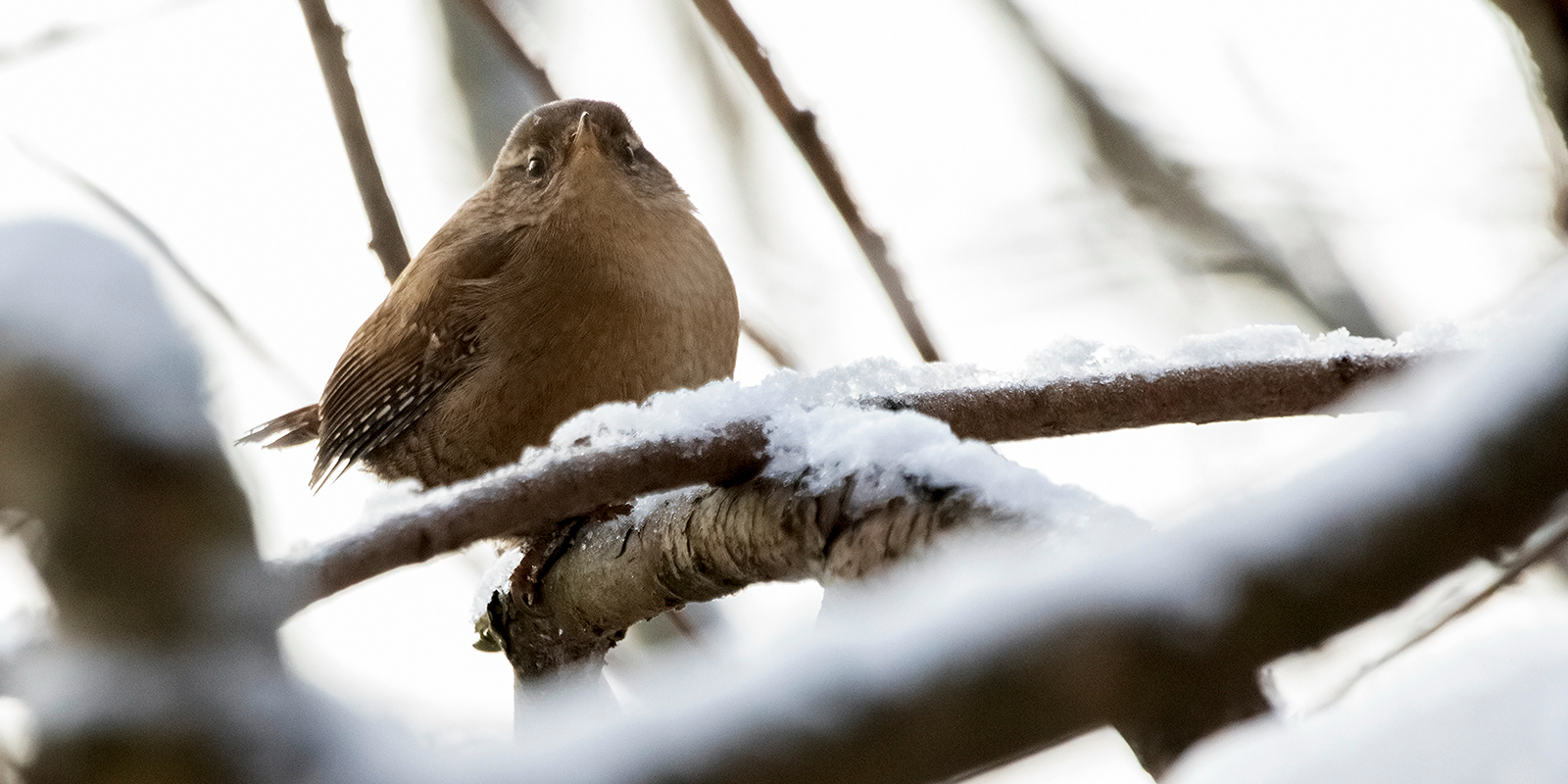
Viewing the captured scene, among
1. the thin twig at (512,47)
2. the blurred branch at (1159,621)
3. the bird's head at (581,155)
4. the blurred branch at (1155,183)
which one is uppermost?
the thin twig at (512,47)

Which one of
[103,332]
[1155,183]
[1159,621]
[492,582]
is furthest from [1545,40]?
[1155,183]

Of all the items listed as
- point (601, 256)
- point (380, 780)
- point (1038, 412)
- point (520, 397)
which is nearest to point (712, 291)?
point (601, 256)

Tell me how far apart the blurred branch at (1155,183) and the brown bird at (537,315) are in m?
2.44

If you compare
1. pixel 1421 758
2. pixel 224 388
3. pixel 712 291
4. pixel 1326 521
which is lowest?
pixel 712 291

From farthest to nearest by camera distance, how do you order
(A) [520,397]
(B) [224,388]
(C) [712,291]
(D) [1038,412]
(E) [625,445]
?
(C) [712,291] < (A) [520,397] < (D) [1038,412] < (E) [625,445] < (B) [224,388]

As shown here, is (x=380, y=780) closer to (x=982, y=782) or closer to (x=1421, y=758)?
(x=982, y=782)

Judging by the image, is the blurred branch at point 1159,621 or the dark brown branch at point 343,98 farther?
the dark brown branch at point 343,98

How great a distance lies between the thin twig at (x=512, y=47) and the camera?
219 centimetres

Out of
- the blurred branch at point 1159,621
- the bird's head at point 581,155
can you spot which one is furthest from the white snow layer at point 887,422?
the bird's head at point 581,155

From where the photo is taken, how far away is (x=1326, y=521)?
0.49 m

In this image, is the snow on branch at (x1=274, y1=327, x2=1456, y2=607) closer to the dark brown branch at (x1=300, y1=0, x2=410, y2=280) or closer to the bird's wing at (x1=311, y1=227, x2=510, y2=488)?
the dark brown branch at (x1=300, y1=0, x2=410, y2=280)

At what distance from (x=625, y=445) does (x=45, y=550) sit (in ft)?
2.07

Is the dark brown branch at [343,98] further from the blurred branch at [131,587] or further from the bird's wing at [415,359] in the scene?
the blurred branch at [131,587]

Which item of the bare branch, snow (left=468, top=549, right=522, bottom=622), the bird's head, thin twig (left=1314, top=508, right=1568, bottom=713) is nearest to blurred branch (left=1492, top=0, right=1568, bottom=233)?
thin twig (left=1314, top=508, right=1568, bottom=713)
